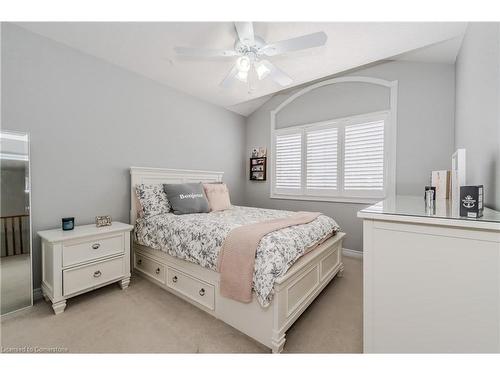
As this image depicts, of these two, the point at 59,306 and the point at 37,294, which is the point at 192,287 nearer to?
the point at 59,306

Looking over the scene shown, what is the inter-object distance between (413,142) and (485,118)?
1.48m

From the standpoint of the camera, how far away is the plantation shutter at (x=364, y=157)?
3.04 meters

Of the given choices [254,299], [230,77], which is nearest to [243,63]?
[230,77]

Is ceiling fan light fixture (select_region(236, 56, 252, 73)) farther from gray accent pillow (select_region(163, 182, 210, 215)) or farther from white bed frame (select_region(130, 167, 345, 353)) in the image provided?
white bed frame (select_region(130, 167, 345, 353))

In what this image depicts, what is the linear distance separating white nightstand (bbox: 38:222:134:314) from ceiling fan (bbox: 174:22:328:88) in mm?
1850

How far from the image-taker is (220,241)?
1726 mm

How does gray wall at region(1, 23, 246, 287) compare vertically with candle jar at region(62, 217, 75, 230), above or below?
above

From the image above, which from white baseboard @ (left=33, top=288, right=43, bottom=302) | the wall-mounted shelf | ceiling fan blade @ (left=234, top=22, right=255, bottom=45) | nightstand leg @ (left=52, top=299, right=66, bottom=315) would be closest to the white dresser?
ceiling fan blade @ (left=234, top=22, right=255, bottom=45)

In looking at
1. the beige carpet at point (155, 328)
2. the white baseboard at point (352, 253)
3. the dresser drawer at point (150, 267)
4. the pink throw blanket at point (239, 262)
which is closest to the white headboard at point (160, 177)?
the dresser drawer at point (150, 267)

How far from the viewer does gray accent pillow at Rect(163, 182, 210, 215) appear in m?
2.57

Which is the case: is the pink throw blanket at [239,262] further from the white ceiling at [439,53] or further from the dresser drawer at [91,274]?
the white ceiling at [439,53]
